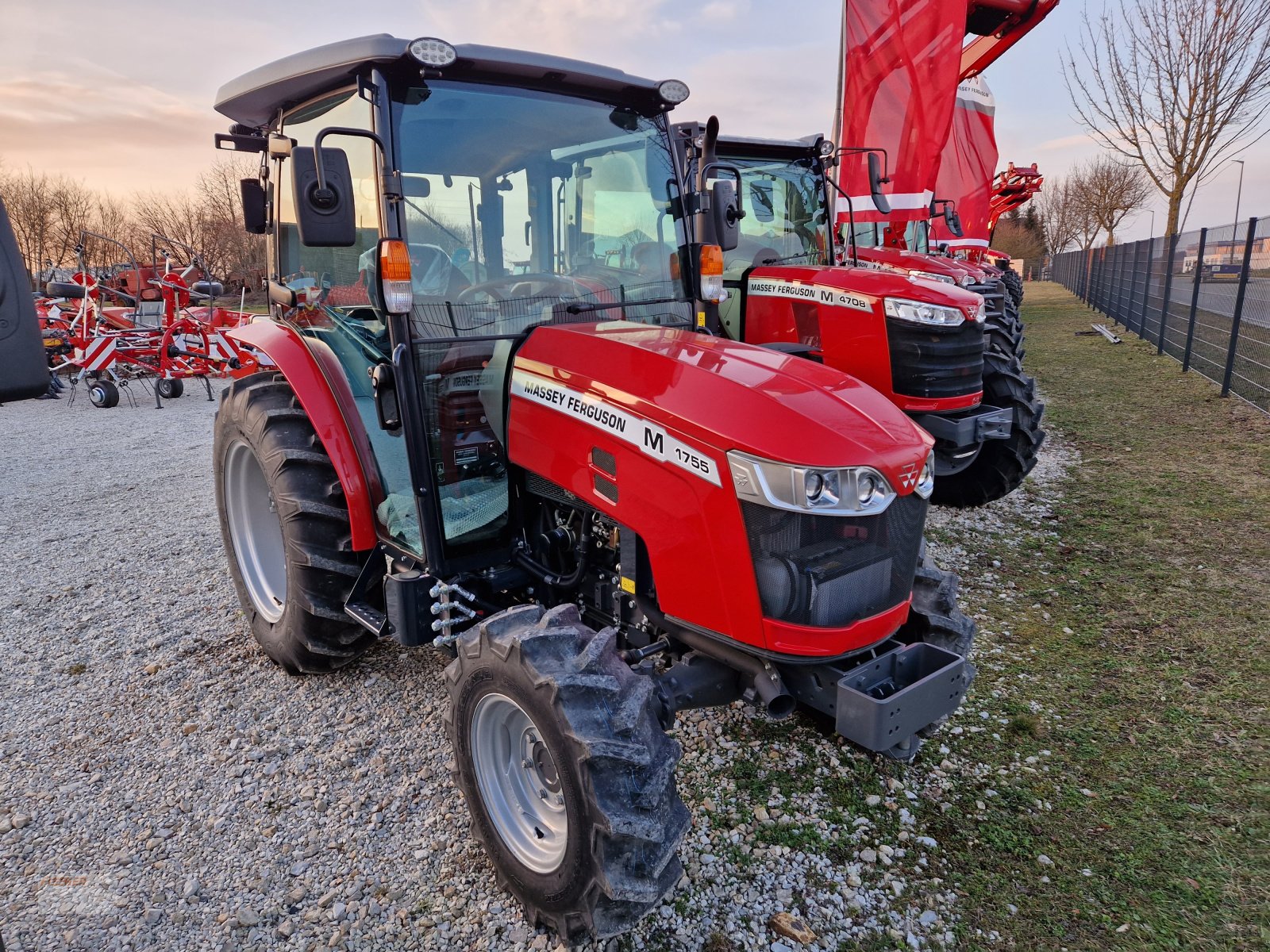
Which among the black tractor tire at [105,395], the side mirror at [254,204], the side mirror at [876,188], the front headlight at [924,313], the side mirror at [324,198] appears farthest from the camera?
the black tractor tire at [105,395]

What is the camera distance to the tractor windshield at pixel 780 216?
19.9 ft

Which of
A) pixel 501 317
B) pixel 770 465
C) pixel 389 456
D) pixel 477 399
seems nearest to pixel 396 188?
pixel 501 317

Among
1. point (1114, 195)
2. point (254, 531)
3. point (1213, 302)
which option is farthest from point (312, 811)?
point (1114, 195)

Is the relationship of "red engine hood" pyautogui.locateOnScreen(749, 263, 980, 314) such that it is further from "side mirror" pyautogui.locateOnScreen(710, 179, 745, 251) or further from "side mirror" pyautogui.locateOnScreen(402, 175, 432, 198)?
"side mirror" pyautogui.locateOnScreen(402, 175, 432, 198)

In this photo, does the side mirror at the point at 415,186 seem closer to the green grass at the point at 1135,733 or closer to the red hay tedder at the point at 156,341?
the green grass at the point at 1135,733

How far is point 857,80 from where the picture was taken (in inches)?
352

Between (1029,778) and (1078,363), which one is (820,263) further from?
(1078,363)

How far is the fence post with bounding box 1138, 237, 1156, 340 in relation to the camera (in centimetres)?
1414

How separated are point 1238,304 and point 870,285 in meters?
5.74

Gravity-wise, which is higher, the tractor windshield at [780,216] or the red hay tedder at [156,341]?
the tractor windshield at [780,216]

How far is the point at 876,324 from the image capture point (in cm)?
534

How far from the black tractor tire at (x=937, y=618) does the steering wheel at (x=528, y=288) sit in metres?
1.50

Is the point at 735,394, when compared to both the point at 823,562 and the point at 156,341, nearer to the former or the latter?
the point at 823,562

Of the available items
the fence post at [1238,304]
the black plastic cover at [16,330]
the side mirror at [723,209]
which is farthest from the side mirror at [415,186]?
the fence post at [1238,304]
